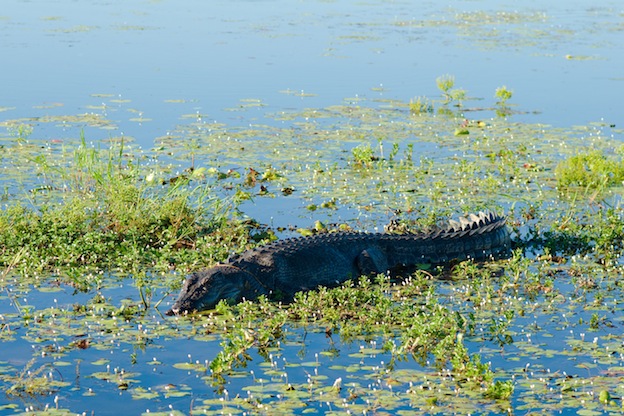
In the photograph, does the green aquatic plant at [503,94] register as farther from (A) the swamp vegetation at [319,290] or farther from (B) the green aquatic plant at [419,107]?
(A) the swamp vegetation at [319,290]

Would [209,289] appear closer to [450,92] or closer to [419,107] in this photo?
[419,107]

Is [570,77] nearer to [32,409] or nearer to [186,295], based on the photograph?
[186,295]

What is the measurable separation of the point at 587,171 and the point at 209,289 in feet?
18.9

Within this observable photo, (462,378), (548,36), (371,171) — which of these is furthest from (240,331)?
(548,36)

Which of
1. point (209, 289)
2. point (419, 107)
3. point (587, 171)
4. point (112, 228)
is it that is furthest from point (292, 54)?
point (209, 289)

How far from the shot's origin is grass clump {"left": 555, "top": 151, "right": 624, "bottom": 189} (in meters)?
12.1

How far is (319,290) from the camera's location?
889 cm

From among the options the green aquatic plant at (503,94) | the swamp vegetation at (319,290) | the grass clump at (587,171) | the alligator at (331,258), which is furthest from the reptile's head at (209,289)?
the green aquatic plant at (503,94)

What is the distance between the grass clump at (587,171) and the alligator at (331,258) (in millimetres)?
2140

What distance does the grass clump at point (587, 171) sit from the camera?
39.7ft

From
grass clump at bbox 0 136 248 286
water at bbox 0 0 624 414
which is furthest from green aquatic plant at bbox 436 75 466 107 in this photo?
grass clump at bbox 0 136 248 286

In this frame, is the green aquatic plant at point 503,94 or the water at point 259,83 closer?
the water at point 259,83

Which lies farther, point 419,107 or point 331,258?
point 419,107

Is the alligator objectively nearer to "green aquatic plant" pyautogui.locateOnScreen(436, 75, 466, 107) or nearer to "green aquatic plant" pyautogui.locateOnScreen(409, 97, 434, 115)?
"green aquatic plant" pyautogui.locateOnScreen(409, 97, 434, 115)
